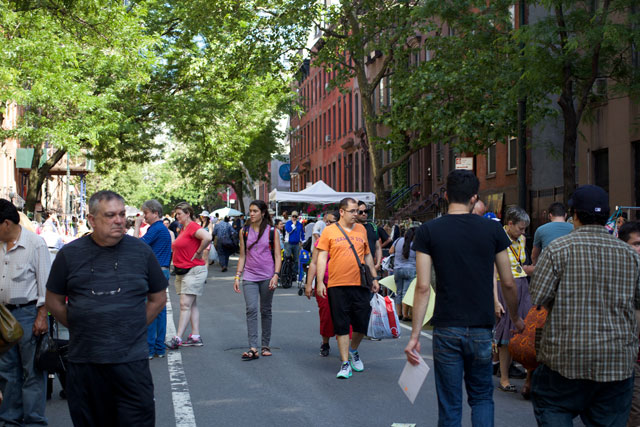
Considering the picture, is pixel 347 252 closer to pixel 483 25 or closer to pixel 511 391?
pixel 511 391

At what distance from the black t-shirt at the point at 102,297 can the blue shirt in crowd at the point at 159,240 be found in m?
5.70

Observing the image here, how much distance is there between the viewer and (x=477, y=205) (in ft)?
29.5

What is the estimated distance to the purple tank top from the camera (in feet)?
33.6

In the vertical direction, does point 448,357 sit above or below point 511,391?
above

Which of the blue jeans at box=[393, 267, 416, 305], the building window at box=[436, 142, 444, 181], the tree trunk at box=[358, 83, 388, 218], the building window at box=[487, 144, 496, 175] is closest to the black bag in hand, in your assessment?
the blue jeans at box=[393, 267, 416, 305]

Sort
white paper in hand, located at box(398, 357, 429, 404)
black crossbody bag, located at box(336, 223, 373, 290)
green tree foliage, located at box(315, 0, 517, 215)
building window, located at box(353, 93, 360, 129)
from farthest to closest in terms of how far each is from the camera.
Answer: building window, located at box(353, 93, 360, 129), green tree foliage, located at box(315, 0, 517, 215), black crossbody bag, located at box(336, 223, 373, 290), white paper in hand, located at box(398, 357, 429, 404)

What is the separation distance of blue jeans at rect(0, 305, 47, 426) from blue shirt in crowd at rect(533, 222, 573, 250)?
459 cm

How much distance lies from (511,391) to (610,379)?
3976 millimetres

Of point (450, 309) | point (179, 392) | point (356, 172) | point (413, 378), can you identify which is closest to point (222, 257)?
point (179, 392)

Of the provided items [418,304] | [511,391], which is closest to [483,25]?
[511,391]

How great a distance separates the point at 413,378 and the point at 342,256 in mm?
3883

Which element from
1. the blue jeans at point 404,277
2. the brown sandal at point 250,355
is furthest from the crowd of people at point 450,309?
the blue jeans at point 404,277

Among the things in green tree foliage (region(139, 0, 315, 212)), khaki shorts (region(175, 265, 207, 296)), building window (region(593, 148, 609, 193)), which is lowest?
khaki shorts (region(175, 265, 207, 296))

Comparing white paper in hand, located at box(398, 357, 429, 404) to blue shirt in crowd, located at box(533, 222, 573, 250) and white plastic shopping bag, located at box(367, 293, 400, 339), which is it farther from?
white plastic shopping bag, located at box(367, 293, 400, 339)
